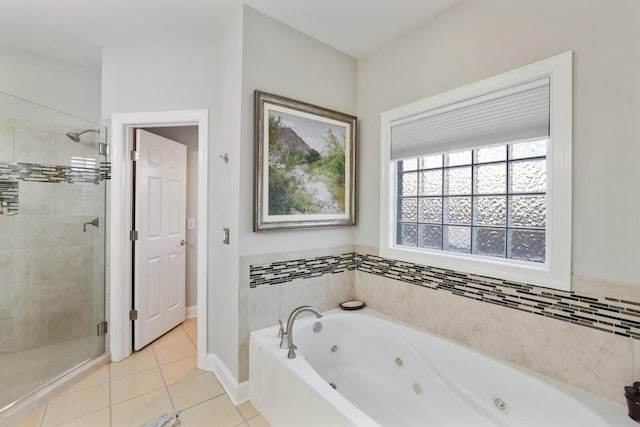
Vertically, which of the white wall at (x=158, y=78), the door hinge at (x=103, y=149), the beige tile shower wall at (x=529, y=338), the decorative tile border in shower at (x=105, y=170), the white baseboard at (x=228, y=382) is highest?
the white wall at (x=158, y=78)

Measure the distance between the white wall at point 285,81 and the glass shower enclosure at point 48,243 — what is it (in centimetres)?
137

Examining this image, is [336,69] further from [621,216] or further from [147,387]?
[147,387]

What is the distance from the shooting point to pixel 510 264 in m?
1.60

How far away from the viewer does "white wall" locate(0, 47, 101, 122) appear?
234 centimetres

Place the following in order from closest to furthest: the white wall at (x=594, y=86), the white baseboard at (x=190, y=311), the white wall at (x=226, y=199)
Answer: the white wall at (x=594, y=86) → the white wall at (x=226, y=199) → the white baseboard at (x=190, y=311)

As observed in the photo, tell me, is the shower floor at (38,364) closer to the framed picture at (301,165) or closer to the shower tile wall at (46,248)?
A: the shower tile wall at (46,248)

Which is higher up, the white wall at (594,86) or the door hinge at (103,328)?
the white wall at (594,86)

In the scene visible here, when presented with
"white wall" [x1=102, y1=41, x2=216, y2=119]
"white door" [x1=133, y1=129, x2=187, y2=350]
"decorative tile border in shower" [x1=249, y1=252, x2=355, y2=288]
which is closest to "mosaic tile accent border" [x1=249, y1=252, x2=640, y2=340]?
"decorative tile border in shower" [x1=249, y1=252, x2=355, y2=288]

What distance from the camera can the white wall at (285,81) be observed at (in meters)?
1.88

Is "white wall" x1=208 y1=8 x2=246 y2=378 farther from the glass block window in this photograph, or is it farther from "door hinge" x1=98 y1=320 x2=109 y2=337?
the glass block window

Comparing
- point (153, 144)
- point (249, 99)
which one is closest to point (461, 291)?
point (249, 99)

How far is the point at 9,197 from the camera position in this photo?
1993 mm

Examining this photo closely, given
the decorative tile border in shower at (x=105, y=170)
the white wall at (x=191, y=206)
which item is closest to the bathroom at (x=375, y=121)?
the decorative tile border in shower at (x=105, y=170)

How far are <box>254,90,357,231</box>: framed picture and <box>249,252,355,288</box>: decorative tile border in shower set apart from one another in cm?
27
